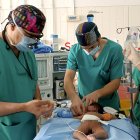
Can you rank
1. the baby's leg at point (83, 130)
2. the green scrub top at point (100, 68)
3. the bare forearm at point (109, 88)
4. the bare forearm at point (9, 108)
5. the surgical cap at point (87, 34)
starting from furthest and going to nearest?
the green scrub top at point (100, 68)
the bare forearm at point (109, 88)
the surgical cap at point (87, 34)
the baby's leg at point (83, 130)
the bare forearm at point (9, 108)

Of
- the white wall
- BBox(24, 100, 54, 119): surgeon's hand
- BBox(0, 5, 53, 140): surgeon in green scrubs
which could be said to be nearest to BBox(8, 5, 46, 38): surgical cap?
BBox(0, 5, 53, 140): surgeon in green scrubs

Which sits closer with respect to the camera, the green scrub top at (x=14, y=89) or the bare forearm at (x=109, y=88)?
the green scrub top at (x=14, y=89)

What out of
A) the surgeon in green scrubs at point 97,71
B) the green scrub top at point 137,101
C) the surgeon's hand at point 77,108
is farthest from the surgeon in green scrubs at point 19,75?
the green scrub top at point 137,101

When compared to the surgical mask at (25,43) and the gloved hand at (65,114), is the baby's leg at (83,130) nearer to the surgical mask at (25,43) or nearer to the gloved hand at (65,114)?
the gloved hand at (65,114)

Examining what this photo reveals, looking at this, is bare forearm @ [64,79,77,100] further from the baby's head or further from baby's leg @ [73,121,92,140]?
baby's leg @ [73,121,92,140]

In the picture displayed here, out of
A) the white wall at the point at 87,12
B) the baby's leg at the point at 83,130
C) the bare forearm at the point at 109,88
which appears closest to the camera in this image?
the baby's leg at the point at 83,130

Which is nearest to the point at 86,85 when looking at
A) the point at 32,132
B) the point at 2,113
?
the point at 32,132

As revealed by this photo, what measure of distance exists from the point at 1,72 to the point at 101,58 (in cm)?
88

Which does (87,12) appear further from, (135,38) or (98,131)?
(98,131)

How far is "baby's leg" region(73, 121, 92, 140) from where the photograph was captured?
4.75 ft

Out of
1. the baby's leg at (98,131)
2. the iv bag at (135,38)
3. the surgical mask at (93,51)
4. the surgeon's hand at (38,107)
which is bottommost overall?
the baby's leg at (98,131)

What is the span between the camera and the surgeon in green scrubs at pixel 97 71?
6.43ft

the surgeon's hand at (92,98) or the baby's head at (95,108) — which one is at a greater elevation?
the surgeon's hand at (92,98)

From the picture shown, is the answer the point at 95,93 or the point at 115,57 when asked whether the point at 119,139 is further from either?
the point at 115,57
